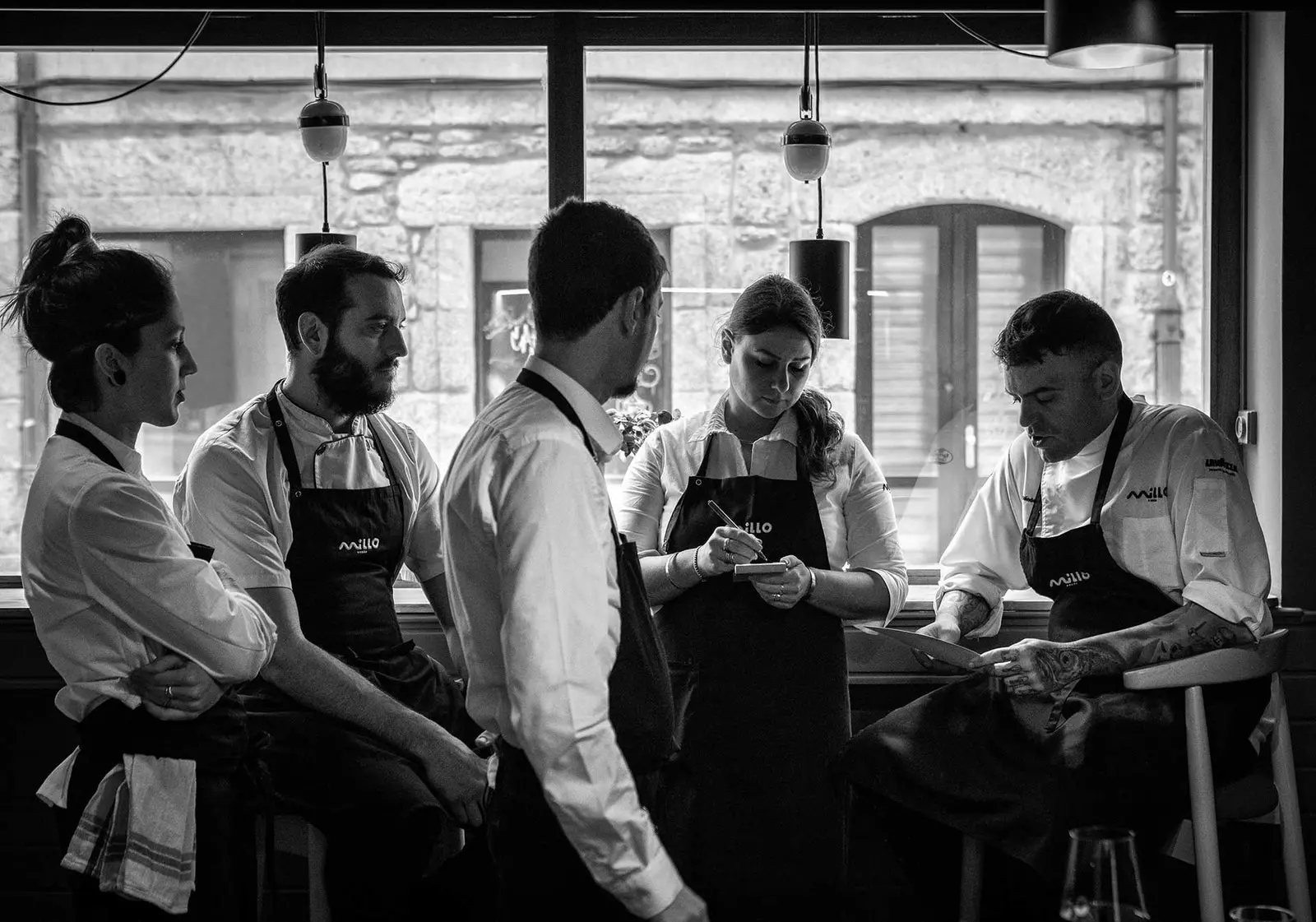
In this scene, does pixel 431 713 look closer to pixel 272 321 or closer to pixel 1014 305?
pixel 272 321

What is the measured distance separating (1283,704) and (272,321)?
2816mm

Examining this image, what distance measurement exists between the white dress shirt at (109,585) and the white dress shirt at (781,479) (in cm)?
110

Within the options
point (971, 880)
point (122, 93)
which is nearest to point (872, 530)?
point (971, 880)

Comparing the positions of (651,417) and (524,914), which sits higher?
(651,417)

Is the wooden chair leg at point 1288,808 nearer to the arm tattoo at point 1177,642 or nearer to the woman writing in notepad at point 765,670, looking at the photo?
the arm tattoo at point 1177,642

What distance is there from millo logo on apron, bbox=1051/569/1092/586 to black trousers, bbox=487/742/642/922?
1497mm

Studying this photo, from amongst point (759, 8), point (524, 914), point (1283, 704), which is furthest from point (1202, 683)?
point (759, 8)

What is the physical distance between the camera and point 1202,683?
2412 millimetres

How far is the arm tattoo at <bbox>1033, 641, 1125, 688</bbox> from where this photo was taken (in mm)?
2561

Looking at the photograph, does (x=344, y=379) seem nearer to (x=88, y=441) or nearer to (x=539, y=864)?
(x=88, y=441)

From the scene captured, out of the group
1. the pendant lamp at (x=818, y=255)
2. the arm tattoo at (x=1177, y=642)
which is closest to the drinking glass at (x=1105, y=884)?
the arm tattoo at (x=1177, y=642)

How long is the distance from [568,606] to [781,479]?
148cm

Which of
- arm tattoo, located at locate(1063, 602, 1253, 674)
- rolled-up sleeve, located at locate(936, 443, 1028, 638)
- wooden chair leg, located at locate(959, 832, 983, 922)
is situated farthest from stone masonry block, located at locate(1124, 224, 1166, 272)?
wooden chair leg, located at locate(959, 832, 983, 922)

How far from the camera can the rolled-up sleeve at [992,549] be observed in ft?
9.81
